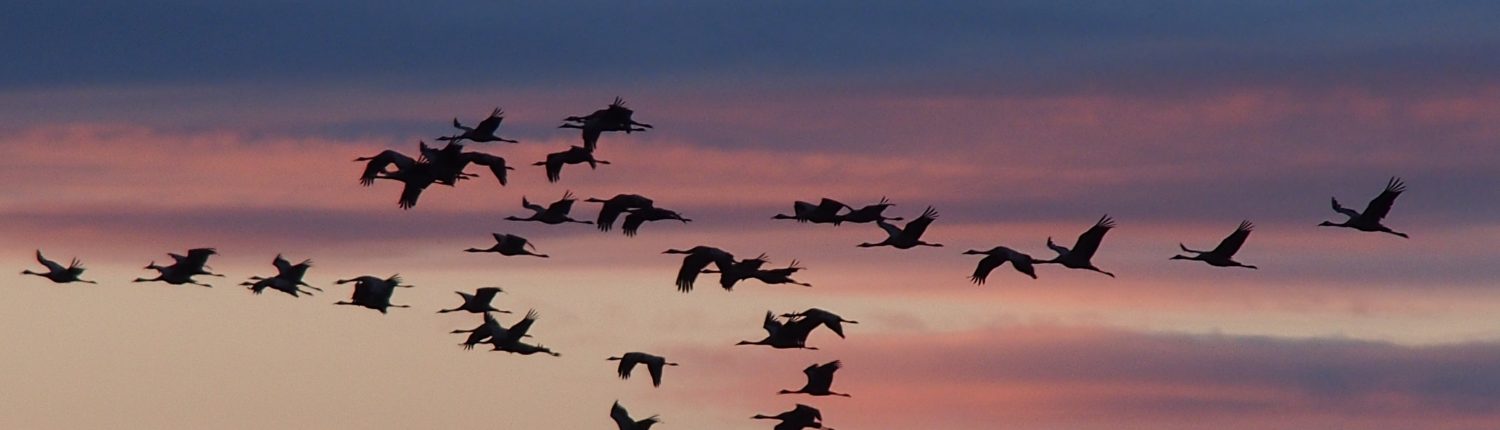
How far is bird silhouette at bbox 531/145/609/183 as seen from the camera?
104 metres

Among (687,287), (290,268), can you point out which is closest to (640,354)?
(687,287)

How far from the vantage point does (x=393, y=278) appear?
335 feet

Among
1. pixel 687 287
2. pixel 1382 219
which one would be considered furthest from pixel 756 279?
pixel 1382 219

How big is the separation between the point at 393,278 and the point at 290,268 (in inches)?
158

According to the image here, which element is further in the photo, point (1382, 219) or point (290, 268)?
point (290, 268)

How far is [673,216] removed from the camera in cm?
10269

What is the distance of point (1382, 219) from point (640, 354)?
1706cm

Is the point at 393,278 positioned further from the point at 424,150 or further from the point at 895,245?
the point at 895,245

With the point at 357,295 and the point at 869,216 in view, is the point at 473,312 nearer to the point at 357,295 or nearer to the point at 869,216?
the point at 357,295

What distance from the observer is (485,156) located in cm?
10306

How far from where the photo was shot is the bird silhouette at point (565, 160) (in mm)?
104500

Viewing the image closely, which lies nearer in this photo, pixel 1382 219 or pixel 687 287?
pixel 1382 219

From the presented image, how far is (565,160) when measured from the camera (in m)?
106

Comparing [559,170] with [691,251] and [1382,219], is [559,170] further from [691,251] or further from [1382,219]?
[1382,219]
